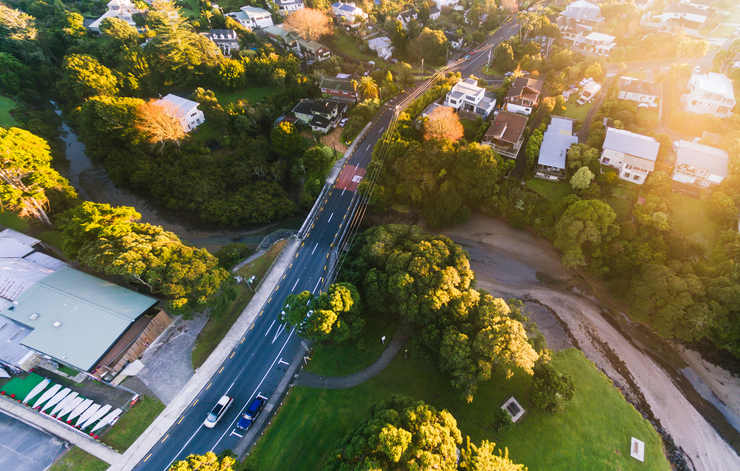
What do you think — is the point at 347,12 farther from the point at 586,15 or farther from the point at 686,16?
the point at 686,16

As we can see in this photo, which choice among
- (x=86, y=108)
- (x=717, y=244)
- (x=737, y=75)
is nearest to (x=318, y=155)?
(x=86, y=108)

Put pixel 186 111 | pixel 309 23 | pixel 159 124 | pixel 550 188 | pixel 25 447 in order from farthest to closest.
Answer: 1. pixel 309 23
2. pixel 186 111
3. pixel 159 124
4. pixel 550 188
5. pixel 25 447

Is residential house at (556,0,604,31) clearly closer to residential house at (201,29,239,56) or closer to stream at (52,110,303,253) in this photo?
residential house at (201,29,239,56)

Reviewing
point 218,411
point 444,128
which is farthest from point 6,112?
point 444,128

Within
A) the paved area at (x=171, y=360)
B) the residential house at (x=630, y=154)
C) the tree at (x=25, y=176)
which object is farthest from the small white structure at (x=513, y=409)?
the tree at (x=25, y=176)

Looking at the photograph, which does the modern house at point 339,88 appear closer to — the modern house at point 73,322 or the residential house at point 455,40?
the residential house at point 455,40

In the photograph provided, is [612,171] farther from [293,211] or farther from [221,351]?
[221,351]
